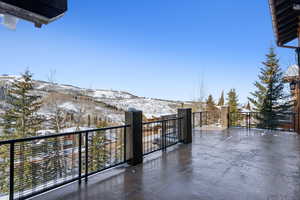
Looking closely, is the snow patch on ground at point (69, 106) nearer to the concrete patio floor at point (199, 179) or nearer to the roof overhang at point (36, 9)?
the concrete patio floor at point (199, 179)

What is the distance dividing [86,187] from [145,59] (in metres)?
14.1

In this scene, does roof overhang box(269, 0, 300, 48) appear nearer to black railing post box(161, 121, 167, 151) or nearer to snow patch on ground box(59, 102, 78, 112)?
black railing post box(161, 121, 167, 151)

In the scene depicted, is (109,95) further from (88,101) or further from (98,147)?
(98,147)

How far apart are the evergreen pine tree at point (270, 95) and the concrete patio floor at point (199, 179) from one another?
8227mm

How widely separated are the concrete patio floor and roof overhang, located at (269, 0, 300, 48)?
4.52 m

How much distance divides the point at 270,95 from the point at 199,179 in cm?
1162

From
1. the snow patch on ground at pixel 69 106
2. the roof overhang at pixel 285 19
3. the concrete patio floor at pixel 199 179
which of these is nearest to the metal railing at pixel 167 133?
the concrete patio floor at pixel 199 179

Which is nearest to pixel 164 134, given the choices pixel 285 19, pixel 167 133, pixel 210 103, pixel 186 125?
pixel 167 133

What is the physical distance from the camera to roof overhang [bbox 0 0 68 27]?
5.57 feet

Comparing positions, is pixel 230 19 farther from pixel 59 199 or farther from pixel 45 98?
pixel 45 98

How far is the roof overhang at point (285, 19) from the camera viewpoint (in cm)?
586

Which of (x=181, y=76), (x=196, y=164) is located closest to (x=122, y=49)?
(x=181, y=76)

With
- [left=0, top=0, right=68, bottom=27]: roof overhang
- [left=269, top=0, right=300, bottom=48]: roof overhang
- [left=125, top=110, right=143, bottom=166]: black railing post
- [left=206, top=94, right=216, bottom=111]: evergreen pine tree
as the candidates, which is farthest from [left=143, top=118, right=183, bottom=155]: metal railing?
[left=206, top=94, right=216, bottom=111]: evergreen pine tree

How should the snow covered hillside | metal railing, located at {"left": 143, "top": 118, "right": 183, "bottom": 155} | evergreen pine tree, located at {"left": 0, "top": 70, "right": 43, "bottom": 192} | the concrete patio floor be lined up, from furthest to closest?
1. the snow covered hillside
2. evergreen pine tree, located at {"left": 0, "top": 70, "right": 43, "bottom": 192}
3. metal railing, located at {"left": 143, "top": 118, "right": 183, "bottom": 155}
4. the concrete patio floor
